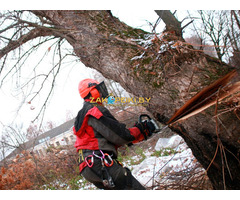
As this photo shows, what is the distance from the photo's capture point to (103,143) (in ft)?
7.32

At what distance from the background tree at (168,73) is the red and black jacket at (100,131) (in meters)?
0.46

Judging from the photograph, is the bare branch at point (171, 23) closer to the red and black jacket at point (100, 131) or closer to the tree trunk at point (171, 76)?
the tree trunk at point (171, 76)

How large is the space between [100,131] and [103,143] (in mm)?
168

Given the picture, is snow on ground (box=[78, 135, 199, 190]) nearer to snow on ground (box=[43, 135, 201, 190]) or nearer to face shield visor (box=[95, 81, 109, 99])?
snow on ground (box=[43, 135, 201, 190])

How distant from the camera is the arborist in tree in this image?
215 cm

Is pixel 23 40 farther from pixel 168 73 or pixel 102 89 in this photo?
pixel 168 73

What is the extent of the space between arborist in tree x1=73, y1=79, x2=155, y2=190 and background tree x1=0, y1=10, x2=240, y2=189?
1.47ft

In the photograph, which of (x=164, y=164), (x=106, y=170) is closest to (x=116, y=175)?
(x=106, y=170)

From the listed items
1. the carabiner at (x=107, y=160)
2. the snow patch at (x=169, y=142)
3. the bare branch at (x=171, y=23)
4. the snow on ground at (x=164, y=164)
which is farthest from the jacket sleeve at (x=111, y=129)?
the snow patch at (x=169, y=142)

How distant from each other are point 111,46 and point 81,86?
648 mm

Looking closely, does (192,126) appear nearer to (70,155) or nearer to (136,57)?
(136,57)

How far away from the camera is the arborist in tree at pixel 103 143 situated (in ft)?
7.04

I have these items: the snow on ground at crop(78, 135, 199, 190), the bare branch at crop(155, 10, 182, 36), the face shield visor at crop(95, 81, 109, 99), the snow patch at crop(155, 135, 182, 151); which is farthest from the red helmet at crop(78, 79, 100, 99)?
the snow patch at crop(155, 135, 182, 151)
